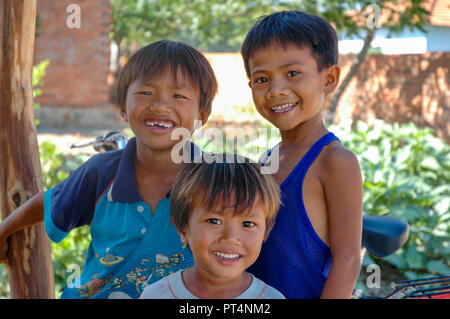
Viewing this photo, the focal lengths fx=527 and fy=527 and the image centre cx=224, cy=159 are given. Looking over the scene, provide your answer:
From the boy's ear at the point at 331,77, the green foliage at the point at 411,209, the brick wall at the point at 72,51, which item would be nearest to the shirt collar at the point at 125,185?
the boy's ear at the point at 331,77

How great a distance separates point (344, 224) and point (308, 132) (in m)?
0.35

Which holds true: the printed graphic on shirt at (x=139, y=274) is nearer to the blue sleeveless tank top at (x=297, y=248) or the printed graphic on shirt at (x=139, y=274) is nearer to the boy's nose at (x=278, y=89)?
the blue sleeveless tank top at (x=297, y=248)

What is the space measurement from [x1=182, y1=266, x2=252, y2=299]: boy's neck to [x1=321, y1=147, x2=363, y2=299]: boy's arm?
0.25 m

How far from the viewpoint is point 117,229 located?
1820 mm

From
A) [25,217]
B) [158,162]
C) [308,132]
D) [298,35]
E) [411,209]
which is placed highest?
[298,35]

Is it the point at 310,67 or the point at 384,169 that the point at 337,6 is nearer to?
the point at 384,169

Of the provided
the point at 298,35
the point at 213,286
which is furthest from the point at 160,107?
the point at 213,286

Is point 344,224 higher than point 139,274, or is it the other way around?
point 344,224

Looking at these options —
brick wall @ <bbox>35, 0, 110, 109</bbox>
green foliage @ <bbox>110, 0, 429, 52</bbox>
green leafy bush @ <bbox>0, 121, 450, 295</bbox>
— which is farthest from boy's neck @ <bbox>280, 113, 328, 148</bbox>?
brick wall @ <bbox>35, 0, 110, 109</bbox>

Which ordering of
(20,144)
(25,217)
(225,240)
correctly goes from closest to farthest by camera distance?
(225,240)
(25,217)
(20,144)

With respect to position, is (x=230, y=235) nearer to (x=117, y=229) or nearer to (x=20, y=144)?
(x=117, y=229)

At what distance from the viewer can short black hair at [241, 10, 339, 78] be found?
5.43ft

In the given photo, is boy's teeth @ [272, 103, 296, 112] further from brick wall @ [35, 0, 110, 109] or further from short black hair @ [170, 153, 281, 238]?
brick wall @ [35, 0, 110, 109]

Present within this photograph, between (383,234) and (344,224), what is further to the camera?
(383,234)
